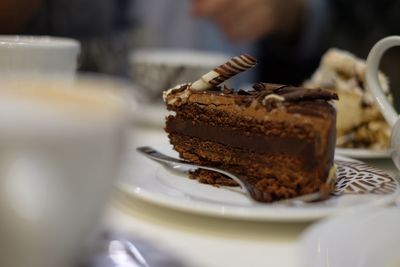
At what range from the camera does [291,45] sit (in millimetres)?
1802

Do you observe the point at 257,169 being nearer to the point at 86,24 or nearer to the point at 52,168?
the point at 52,168

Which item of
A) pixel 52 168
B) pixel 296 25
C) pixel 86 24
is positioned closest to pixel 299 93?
pixel 52 168

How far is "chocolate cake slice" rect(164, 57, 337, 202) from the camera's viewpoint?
0.58 metres

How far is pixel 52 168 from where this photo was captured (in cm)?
18

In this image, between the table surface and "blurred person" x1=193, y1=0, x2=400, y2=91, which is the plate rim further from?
"blurred person" x1=193, y1=0, x2=400, y2=91

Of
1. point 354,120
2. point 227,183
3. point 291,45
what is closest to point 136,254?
point 227,183

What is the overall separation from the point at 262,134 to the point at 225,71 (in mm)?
90

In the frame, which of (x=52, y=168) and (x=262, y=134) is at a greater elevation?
(x=52, y=168)

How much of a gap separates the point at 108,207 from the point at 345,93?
705mm

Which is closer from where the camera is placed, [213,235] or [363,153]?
[213,235]

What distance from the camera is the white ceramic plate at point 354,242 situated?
1.30ft

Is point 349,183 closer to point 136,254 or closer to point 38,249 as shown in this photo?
point 136,254

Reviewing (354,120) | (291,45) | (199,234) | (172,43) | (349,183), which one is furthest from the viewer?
(172,43)

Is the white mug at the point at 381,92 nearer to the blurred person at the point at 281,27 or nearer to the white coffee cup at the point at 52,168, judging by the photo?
the white coffee cup at the point at 52,168
